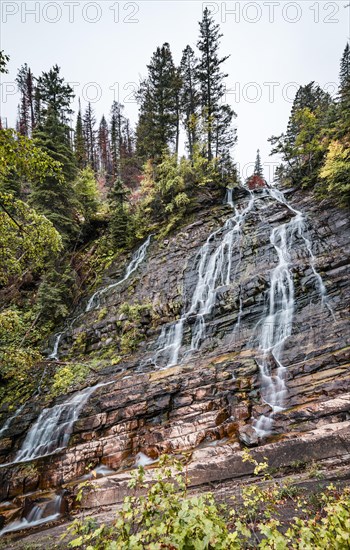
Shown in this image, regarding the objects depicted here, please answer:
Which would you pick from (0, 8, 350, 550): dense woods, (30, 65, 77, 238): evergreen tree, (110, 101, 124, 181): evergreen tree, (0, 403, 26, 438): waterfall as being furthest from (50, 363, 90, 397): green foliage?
(110, 101, 124, 181): evergreen tree

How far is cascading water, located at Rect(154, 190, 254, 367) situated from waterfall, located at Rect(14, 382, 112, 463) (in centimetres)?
316

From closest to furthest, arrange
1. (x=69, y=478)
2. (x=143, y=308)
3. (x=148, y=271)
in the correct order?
(x=69, y=478) < (x=143, y=308) < (x=148, y=271)

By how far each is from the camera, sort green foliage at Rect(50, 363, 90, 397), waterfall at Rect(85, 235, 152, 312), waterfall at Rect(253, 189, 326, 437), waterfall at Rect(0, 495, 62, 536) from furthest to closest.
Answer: waterfall at Rect(85, 235, 152, 312)
green foliage at Rect(50, 363, 90, 397)
waterfall at Rect(253, 189, 326, 437)
waterfall at Rect(0, 495, 62, 536)

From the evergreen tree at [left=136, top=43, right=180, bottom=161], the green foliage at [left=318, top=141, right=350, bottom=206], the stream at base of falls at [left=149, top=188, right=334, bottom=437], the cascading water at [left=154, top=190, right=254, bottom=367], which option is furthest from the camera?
the evergreen tree at [left=136, top=43, right=180, bottom=161]

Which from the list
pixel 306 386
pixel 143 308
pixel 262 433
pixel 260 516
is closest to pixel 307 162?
pixel 143 308

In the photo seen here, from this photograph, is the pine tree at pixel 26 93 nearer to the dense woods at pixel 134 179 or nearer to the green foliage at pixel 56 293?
the dense woods at pixel 134 179

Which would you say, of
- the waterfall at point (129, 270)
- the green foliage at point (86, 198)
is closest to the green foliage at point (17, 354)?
the waterfall at point (129, 270)

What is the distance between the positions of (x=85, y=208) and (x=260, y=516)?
20061 millimetres

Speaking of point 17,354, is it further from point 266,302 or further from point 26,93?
point 26,93

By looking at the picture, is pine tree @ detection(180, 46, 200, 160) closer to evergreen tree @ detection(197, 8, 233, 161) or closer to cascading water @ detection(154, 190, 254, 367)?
evergreen tree @ detection(197, 8, 233, 161)

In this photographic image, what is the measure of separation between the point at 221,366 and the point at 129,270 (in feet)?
30.5

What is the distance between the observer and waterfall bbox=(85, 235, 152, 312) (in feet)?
48.9

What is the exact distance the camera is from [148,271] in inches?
601

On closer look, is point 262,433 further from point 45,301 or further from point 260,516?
point 45,301
